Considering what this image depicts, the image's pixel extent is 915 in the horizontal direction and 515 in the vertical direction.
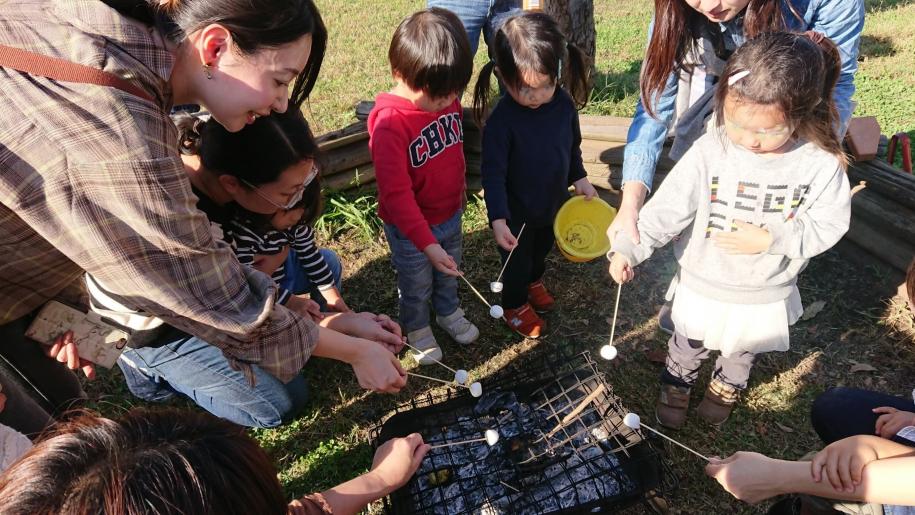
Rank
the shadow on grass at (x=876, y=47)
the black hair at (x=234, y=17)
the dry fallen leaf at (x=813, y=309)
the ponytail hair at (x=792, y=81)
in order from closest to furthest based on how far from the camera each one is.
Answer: the black hair at (x=234, y=17), the ponytail hair at (x=792, y=81), the dry fallen leaf at (x=813, y=309), the shadow on grass at (x=876, y=47)

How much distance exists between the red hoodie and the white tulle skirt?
1242 millimetres

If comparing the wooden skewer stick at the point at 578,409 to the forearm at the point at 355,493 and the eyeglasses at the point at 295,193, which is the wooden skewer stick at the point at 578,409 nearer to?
the forearm at the point at 355,493

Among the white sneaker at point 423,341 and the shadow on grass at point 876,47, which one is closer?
the white sneaker at point 423,341

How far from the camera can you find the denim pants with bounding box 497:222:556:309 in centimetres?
329

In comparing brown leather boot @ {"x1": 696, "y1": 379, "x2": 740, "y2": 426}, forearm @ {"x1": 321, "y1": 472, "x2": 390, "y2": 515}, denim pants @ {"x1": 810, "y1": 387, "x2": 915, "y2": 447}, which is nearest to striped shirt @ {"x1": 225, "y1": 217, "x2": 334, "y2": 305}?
forearm @ {"x1": 321, "y1": 472, "x2": 390, "y2": 515}

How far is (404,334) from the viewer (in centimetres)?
350

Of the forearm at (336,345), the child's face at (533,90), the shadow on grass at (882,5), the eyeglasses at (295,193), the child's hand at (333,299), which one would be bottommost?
the shadow on grass at (882,5)

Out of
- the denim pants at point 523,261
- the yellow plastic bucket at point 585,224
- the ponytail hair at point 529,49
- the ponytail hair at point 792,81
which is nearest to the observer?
the ponytail hair at point 792,81

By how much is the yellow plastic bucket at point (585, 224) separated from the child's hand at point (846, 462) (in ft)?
5.11

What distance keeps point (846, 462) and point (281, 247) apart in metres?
2.34

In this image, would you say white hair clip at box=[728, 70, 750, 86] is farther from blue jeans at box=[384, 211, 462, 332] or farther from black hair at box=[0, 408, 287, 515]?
black hair at box=[0, 408, 287, 515]

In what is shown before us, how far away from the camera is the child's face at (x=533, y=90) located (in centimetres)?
270

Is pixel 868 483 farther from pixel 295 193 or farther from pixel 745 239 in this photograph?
pixel 295 193

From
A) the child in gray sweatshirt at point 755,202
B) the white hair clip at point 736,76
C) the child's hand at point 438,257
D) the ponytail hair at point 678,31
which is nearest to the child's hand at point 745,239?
the child in gray sweatshirt at point 755,202
